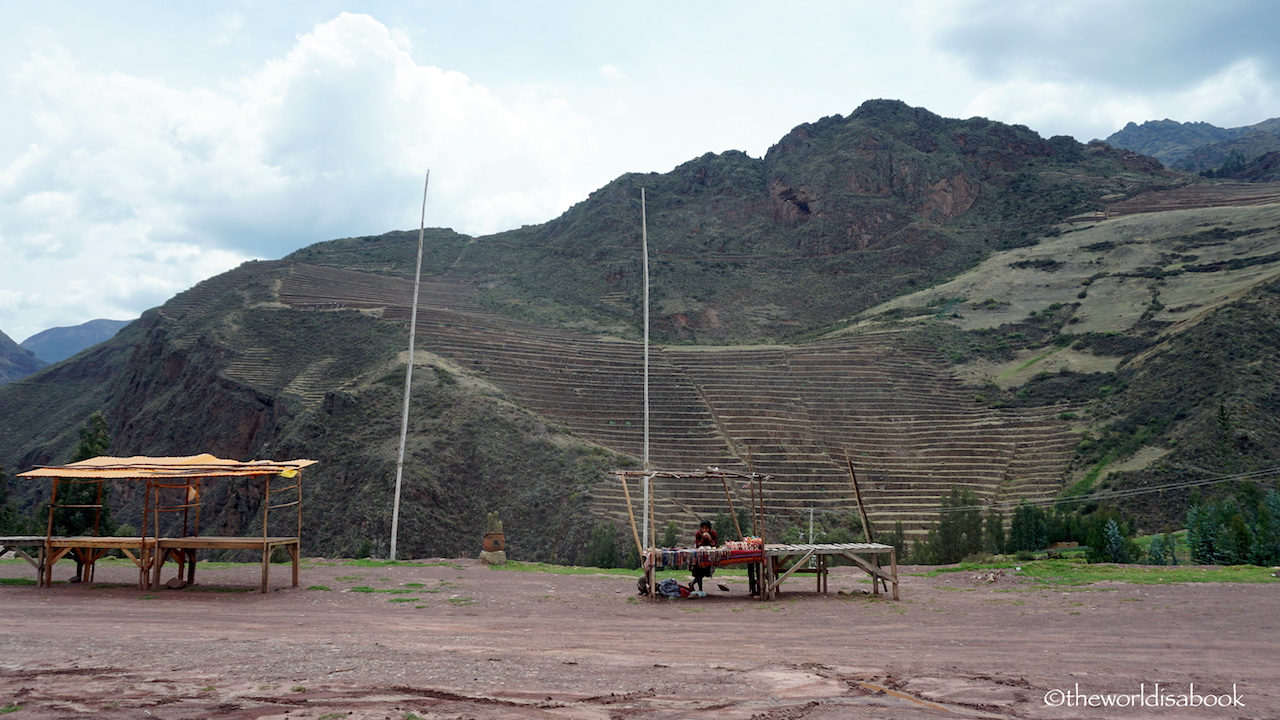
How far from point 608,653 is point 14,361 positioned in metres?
142

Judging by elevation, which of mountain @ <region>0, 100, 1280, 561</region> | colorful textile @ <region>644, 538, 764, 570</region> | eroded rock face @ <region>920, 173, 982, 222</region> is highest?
eroded rock face @ <region>920, 173, 982, 222</region>

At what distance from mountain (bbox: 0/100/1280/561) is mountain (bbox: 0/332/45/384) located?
155 ft

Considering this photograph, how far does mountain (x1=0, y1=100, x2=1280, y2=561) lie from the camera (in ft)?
110

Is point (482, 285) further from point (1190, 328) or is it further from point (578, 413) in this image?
point (1190, 328)

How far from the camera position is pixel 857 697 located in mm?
6004

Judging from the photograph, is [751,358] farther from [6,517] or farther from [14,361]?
[14,361]

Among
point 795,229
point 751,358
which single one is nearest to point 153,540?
point 751,358

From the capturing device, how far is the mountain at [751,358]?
33625 mm

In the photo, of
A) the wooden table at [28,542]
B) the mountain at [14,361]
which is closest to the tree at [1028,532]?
the wooden table at [28,542]

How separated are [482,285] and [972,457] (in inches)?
1962

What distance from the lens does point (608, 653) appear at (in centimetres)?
782

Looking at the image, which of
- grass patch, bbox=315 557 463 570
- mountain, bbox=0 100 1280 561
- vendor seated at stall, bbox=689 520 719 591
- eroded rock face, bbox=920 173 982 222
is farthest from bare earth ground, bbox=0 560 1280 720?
eroded rock face, bbox=920 173 982 222

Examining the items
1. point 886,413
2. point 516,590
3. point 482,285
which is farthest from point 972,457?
point 482,285

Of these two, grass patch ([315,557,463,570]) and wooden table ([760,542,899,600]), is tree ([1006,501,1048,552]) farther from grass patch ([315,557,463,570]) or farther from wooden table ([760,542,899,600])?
grass patch ([315,557,463,570])
